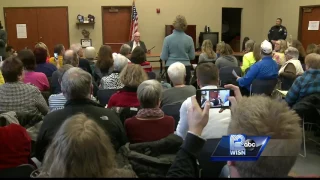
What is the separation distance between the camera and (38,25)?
1088cm

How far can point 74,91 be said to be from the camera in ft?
8.44

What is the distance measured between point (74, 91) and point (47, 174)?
1285mm

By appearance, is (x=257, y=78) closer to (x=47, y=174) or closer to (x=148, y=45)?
(x=47, y=174)

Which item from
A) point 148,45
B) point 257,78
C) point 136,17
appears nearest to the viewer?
point 257,78

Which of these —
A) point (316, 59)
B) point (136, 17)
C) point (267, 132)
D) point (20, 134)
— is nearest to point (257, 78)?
point (316, 59)

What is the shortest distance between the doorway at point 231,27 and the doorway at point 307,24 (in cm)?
237

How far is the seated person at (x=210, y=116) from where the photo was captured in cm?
241

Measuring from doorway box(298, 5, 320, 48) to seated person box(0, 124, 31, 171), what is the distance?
10328 mm

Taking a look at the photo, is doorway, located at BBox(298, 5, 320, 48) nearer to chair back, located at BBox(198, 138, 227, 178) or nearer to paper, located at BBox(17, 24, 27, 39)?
paper, located at BBox(17, 24, 27, 39)

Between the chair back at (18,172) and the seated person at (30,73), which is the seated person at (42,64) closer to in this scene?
the seated person at (30,73)

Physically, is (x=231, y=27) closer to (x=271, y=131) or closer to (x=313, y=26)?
(x=313, y=26)

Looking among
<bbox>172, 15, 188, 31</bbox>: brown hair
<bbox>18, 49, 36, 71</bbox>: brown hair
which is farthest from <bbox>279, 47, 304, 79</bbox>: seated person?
<bbox>18, 49, 36, 71</bbox>: brown hair

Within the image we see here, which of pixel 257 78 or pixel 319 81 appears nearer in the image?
pixel 319 81

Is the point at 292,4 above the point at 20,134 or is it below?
above
